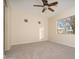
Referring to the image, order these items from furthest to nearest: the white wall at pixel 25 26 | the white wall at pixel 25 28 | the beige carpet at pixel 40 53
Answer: the white wall at pixel 25 28
the white wall at pixel 25 26
the beige carpet at pixel 40 53

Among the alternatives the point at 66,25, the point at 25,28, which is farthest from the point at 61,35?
the point at 25,28

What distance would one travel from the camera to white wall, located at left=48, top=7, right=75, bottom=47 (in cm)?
525

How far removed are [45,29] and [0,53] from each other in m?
7.30

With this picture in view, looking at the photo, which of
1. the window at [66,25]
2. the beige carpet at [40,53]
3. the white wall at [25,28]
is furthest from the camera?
the white wall at [25,28]

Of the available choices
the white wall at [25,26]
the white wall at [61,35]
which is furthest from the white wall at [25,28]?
the white wall at [61,35]

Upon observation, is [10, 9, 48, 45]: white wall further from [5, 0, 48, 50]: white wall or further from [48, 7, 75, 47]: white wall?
[48, 7, 75, 47]: white wall

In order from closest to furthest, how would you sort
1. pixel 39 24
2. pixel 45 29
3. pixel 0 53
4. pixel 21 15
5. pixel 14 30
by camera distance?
pixel 0 53
pixel 14 30
pixel 21 15
pixel 39 24
pixel 45 29

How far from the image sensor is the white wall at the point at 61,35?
5.25m

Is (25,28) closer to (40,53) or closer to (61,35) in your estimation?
(61,35)

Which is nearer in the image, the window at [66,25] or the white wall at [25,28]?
the window at [66,25]

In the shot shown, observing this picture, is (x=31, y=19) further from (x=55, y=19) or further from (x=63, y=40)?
(x=63, y=40)

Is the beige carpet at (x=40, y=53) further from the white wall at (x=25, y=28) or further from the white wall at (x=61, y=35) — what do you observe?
the white wall at (x=25, y=28)
